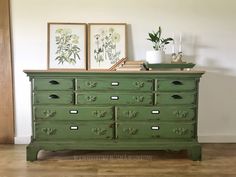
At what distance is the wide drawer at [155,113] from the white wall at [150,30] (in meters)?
0.68

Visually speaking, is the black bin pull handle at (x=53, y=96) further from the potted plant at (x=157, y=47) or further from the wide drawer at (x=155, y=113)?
the potted plant at (x=157, y=47)

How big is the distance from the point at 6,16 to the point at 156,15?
1701mm

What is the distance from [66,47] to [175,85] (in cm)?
131

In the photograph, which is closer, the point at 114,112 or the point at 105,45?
the point at 114,112

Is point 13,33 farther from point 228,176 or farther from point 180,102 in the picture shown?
point 228,176

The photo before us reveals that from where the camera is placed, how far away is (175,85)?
319 centimetres

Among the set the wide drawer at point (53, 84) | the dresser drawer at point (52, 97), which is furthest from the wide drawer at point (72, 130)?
the wide drawer at point (53, 84)

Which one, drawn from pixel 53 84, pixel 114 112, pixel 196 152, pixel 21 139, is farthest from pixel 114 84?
pixel 21 139

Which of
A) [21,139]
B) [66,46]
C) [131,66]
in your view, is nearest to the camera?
[131,66]

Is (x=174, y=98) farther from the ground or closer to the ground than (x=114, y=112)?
farther from the ground

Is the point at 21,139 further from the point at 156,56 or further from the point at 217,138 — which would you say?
the point at 217,138

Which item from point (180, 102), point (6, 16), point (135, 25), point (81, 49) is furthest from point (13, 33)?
point (180, 102)

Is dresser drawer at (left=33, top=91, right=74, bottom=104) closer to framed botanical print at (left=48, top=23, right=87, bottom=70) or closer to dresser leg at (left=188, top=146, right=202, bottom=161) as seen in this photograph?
framed botanical print at (left=48, top=23, right=87, bottom=70)

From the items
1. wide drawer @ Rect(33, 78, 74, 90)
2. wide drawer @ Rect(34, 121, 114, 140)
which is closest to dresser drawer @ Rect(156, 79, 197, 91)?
wide drawer @ Rect(34, 121, 114, 140)
